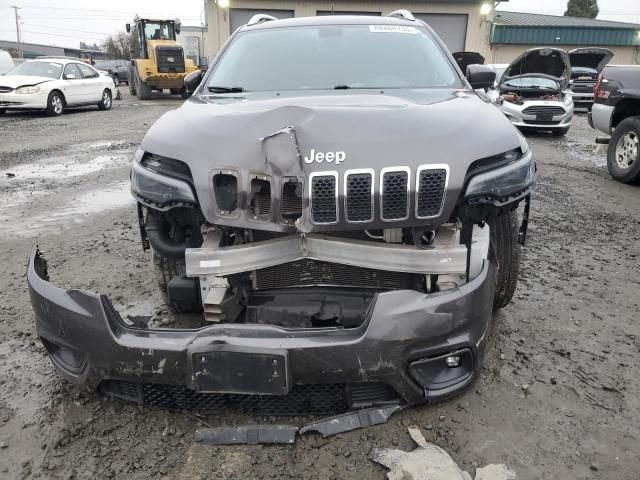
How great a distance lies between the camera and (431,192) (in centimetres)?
195

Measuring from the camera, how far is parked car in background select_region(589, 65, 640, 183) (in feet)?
21.4

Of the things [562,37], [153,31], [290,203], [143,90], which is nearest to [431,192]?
[290,203]

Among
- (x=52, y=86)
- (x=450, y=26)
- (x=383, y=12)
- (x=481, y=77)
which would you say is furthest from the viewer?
(x=383, y=12)

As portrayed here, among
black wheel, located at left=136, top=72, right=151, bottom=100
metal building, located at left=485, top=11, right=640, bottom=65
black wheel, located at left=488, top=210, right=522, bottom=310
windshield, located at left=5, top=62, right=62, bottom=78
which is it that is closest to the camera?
black wheel, located at left=488, top=210, right=522, bottom=310

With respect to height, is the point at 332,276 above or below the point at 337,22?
below

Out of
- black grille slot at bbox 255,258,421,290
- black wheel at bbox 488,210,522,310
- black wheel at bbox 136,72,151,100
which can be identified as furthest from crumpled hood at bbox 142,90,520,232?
black wheel at bbox 136,72,151,100

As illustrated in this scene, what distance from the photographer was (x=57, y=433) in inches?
84.7

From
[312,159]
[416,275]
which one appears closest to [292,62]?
[312,159]

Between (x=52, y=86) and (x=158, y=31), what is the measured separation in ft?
29.8

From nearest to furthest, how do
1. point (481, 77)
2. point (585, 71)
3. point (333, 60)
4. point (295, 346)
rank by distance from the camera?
1. point (295, 346)
2. point (333, 60)
3. point (481, 77)
4. point (585, 71)

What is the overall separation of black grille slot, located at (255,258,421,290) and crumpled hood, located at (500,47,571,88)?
11257mm

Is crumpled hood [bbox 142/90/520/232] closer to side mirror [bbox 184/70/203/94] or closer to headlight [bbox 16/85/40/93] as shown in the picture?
side mirror [bbox 184/70/203/94]

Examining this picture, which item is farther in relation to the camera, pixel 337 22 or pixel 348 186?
pixel 337 22

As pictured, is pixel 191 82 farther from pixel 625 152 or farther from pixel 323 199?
pixel 625 152
